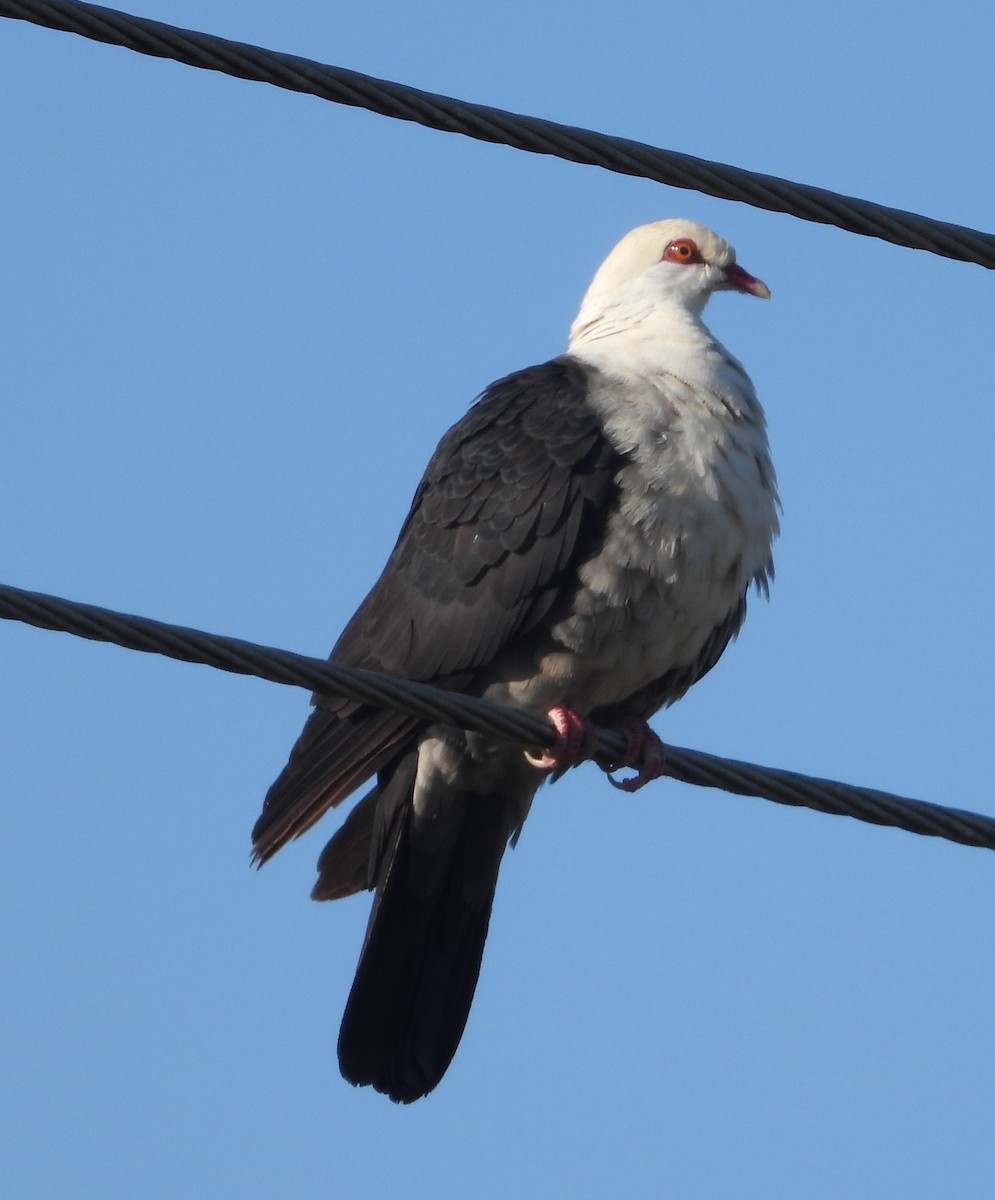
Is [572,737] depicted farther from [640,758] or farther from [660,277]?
[660,277]

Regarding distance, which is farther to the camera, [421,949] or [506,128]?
[421,949]

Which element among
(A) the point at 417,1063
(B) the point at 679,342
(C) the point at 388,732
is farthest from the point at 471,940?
(B) the point at 679,342

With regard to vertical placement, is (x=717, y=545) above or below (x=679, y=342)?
below

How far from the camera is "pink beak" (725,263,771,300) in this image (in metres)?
6.31

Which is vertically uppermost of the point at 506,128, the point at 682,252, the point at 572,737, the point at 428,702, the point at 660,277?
the point at 682,252

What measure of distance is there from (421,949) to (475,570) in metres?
1.07

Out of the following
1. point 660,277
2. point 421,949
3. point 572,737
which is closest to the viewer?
point 572,737

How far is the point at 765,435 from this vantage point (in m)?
5.45

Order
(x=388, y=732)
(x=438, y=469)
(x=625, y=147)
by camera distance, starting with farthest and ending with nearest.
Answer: (x=438, y=469)
(x=388, y=732)
(x=625, y=147)

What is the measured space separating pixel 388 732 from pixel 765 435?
1353 mm

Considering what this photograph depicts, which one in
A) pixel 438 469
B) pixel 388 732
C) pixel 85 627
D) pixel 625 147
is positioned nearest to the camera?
pixel 85 627

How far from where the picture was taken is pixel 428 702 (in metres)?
3.35

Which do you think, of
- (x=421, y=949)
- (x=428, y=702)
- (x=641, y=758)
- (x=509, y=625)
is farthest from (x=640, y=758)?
(x=428, y=702)

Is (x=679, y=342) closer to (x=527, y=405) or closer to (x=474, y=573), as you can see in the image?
(x=527, y=405)
